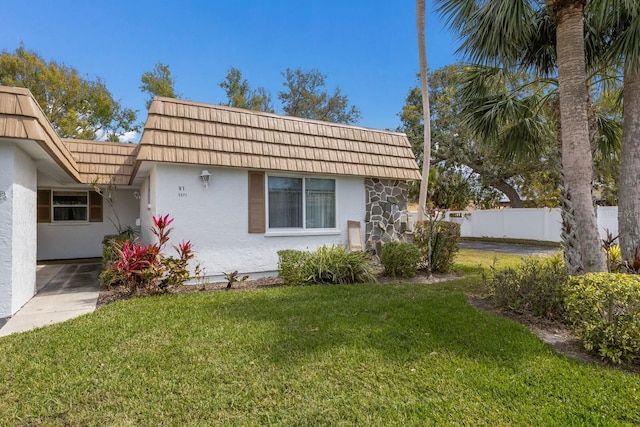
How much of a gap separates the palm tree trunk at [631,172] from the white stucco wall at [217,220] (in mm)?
6559

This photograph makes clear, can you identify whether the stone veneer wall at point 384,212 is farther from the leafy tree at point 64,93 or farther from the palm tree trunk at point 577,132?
the leafy tree at point 64,93

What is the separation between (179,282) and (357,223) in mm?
4850

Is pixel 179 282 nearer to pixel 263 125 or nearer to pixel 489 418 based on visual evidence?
pixel 263 125

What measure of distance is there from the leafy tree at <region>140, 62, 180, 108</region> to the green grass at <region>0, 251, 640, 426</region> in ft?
71.4

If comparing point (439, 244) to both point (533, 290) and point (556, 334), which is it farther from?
point (556, 334)

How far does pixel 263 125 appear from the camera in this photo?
332 inches

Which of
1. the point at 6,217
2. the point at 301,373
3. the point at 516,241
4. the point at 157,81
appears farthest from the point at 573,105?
the point at 157,81

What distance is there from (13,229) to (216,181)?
3549mm

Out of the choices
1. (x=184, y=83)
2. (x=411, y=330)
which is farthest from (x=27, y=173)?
(x=184, y=83)

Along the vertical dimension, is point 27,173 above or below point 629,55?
below

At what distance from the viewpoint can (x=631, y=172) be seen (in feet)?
20.7

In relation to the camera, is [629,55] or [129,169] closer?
[629,55]

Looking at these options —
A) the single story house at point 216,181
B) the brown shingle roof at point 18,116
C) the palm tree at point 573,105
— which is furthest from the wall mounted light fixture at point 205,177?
the palm tree at point 573,105

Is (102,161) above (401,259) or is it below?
above
